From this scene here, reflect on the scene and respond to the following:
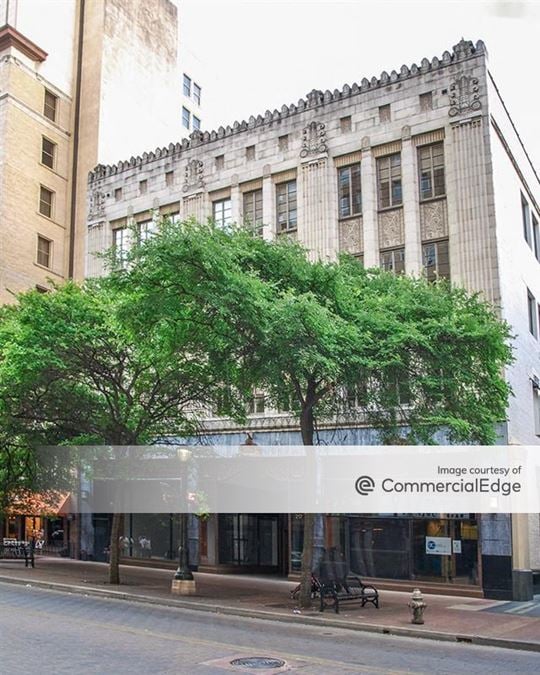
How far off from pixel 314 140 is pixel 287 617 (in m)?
16.8

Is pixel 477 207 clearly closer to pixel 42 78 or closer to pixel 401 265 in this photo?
pixel 401 265

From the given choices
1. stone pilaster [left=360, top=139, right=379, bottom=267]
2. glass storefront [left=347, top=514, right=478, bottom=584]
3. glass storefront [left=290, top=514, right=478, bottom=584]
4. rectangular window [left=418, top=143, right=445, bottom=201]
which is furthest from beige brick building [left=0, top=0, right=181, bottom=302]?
glass storefront [left=347, top=514, right=478, bottom=584]

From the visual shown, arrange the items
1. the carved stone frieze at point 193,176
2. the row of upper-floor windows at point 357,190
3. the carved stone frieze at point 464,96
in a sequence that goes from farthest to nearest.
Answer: the carved stone frieze at point 193,176
the row of upper-floor windows at point 357,190
the carved stone frieze at point 464,96

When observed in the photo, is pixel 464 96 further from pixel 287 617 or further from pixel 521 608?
pixel 287 617

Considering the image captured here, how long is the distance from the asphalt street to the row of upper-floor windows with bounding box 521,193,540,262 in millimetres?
17712

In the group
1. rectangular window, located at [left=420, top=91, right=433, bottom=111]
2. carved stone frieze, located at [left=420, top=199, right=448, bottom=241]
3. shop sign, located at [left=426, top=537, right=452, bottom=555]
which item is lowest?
shop sign, located at [left=426, top=537, right=452, bottom=555]

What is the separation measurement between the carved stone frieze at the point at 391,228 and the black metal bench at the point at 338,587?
10.9 m

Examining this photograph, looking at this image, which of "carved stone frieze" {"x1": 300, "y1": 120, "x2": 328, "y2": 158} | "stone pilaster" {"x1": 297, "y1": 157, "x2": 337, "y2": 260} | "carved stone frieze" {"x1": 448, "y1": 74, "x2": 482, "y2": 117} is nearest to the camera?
"carved stone frieze" {"x1": 448, "y1": 74, "x2": 482, "y2": 117}

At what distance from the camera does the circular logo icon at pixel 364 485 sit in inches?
935

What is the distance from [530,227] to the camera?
28594mm

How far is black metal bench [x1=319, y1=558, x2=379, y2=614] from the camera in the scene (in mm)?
17859

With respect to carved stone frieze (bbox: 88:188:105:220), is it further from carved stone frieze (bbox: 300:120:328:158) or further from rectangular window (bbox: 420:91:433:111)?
rectangular window (bbox: 420:91:433:111)

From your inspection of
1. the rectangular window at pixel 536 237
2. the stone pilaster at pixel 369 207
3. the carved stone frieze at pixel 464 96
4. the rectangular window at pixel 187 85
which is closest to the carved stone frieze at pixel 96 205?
the stone pilaster at pixel 369 207

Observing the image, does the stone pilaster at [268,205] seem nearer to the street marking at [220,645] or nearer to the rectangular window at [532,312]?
the rectangular window at [532,312]
